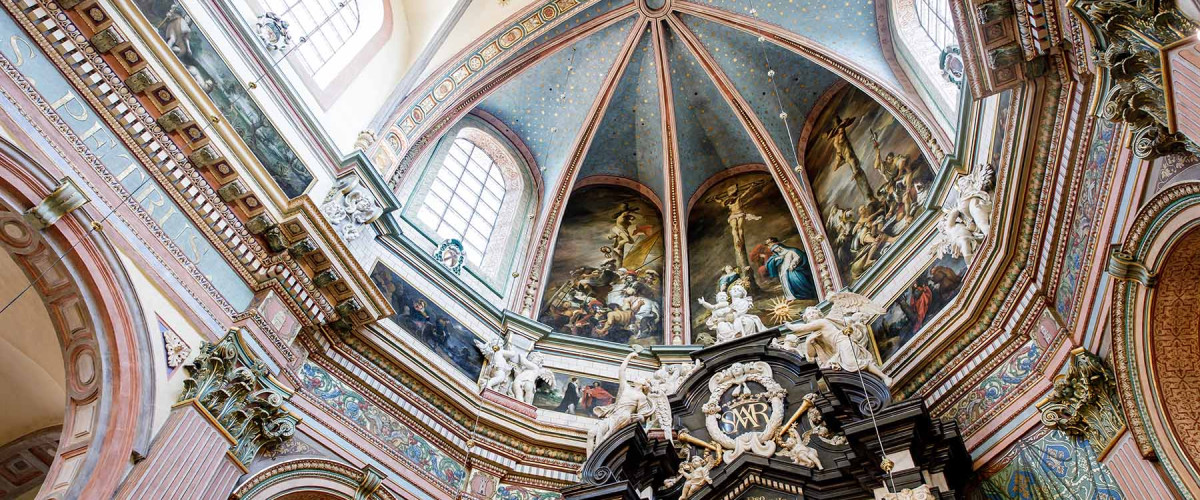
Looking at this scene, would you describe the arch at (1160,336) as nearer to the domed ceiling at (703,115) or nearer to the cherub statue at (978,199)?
the cherub statue at (978,199)

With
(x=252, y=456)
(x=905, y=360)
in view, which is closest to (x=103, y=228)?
(x=252, y=456)

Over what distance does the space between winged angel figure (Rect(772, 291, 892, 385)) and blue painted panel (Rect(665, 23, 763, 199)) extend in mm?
5807

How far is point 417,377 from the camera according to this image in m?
10.3

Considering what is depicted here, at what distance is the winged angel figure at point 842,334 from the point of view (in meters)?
9.87

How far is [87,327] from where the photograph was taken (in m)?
7.35

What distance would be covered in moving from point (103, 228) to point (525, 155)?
884 centimetres

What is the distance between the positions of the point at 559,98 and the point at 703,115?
278 centimetres

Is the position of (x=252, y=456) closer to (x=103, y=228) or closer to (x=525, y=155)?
(x=103, y=228)

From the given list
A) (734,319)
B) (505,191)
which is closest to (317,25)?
(505,191)

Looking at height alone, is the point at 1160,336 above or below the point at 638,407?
below

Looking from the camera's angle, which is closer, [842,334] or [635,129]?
[842,334]

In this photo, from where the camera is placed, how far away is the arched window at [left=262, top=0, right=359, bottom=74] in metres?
11.1

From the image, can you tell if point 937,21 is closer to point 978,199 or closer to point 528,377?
point 978,199

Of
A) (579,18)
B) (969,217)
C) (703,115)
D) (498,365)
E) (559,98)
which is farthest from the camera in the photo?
(703,115)
